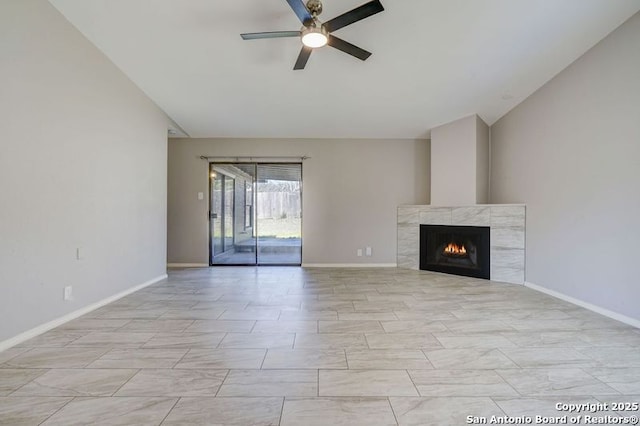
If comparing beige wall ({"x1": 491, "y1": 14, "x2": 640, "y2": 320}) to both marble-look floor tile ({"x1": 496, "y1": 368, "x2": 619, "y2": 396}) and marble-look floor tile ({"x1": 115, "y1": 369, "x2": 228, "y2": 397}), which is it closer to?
marble-look floor tile ({"x1": 496, "y1": 368, "x2": 619, "y2": 396})

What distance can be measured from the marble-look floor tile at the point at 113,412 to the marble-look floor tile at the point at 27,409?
5 cm

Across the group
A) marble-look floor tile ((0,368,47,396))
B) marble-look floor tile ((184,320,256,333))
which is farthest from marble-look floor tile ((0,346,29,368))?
marble-look floor tile ((184,320,256,333))

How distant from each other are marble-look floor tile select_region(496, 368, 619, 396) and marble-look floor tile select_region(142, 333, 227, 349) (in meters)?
2.05

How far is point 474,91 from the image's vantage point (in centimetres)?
412

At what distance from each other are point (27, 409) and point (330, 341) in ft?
5.91

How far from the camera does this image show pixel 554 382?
180cm

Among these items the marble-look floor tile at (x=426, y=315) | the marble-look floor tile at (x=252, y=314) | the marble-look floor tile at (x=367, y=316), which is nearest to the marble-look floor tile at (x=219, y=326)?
the marble-look floor tile at (x=252, y=314)

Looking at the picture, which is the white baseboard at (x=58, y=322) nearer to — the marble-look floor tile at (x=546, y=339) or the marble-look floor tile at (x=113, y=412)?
the marble-look floor tile at (x=113, y=412)

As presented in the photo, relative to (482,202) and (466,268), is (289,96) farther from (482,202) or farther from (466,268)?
(466,268)

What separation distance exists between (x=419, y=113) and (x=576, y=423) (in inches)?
167

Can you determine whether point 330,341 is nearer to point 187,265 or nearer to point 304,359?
point 304,359

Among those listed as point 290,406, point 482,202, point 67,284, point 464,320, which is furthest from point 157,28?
point 482,202

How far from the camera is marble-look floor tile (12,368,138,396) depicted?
1716 mm

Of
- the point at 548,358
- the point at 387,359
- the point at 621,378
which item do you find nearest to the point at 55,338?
A: the point at 387,359
